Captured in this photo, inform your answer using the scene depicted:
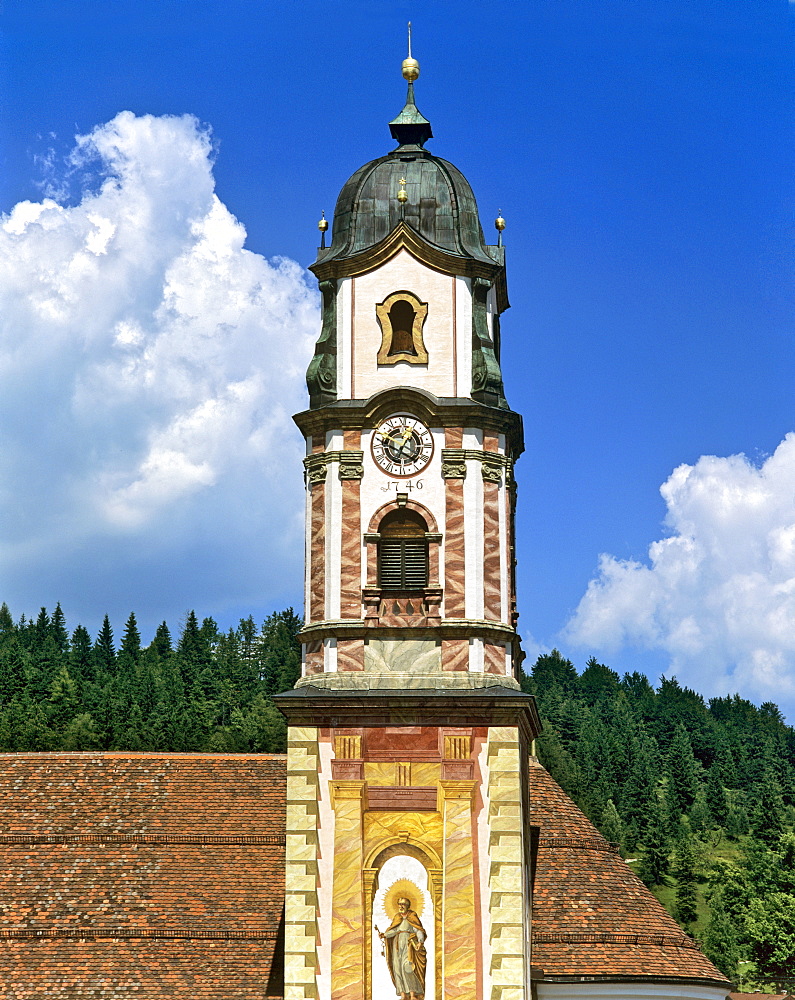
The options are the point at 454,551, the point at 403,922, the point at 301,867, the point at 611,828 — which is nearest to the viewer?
the point at 403,922

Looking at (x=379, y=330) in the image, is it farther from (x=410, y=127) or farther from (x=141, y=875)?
(x=141, y=875)

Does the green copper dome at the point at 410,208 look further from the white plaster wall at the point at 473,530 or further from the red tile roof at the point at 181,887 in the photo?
the red tile roof at the point at 181,887

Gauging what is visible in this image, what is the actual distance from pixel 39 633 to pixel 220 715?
62.4 metres

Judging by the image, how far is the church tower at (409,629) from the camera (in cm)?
3409

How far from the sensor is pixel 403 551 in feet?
121

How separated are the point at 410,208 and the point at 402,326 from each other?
2.85m

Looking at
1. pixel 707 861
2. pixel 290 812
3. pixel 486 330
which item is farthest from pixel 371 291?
pixel 707 861

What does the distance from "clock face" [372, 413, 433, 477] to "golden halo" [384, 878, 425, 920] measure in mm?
8690

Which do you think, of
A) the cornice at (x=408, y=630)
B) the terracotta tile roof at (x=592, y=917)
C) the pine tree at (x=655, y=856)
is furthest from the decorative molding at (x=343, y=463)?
the pine tree at (x=655, y=856)

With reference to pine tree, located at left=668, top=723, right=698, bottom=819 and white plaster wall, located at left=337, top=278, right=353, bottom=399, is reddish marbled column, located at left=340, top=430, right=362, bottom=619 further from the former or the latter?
pine tree, located at left=668, top=723, right=698, bottom=819

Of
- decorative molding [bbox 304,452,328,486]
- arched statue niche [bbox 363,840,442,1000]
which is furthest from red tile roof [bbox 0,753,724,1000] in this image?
decorative molding [bbox 304,452,328,486]

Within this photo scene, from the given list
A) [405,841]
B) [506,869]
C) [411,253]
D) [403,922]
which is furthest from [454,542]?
[403,922]

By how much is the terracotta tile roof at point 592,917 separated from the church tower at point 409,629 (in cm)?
163

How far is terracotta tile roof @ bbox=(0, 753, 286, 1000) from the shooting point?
1449 inches
